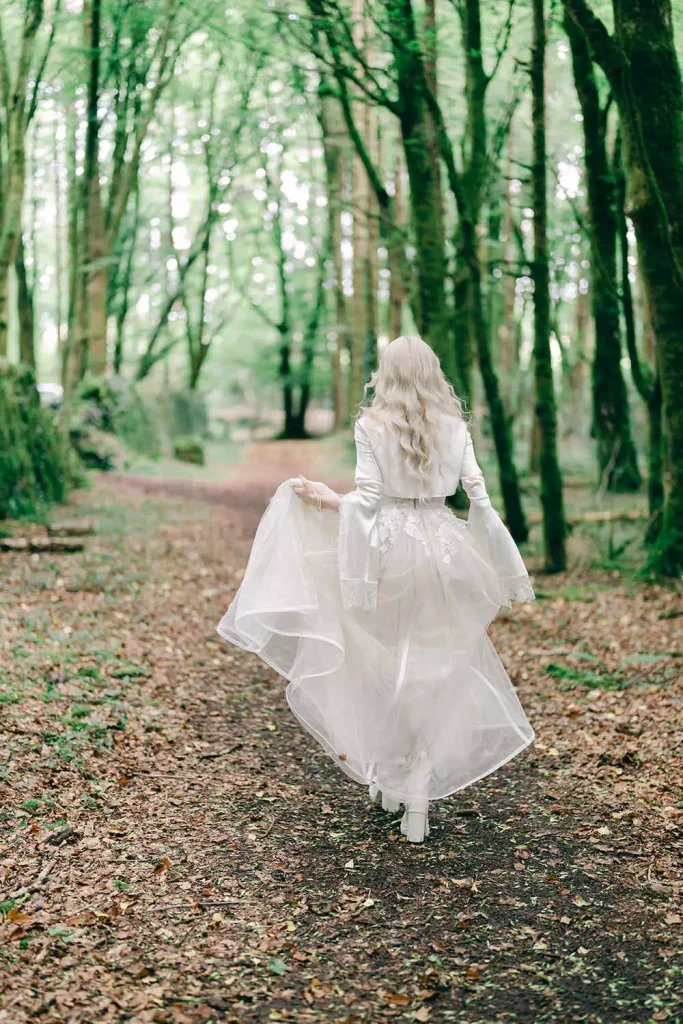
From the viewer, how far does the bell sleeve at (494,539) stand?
4.79 m

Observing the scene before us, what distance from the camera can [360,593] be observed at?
470 cm

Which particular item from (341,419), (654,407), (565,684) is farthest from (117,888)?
(341,419)

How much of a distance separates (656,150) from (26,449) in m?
8.47

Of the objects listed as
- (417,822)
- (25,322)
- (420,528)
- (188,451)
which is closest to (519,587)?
(420,528)

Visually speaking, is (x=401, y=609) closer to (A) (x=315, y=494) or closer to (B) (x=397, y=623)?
(B) (x=397, y=623)

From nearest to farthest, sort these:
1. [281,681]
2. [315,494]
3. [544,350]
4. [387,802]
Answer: [315,494]
[387,802]
[281,681]
[544,350]

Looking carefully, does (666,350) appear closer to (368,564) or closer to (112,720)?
(368,564)

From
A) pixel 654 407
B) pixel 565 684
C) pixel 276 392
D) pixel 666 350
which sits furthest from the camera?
pixel 276 392

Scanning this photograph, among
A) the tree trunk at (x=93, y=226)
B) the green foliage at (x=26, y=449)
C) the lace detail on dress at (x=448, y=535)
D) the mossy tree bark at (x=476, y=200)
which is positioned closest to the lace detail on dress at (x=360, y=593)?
the lace detail on dress at (x=448, y=535)

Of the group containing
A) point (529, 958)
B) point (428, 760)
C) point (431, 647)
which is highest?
point (431, 647)

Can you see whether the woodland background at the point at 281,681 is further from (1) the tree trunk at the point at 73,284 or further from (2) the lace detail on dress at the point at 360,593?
(2) the lace detail on dress at the point at 360,593

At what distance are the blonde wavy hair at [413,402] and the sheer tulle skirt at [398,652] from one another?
335 millimetres

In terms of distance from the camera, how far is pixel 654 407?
34.6ft

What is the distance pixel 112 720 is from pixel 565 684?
3437 mm
